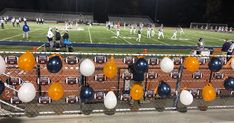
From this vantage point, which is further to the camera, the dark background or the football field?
the dark background

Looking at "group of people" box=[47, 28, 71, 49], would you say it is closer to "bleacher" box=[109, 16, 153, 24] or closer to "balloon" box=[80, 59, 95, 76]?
"balloon" box=[80, 59, 95, 76]

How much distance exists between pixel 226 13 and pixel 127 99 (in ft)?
220

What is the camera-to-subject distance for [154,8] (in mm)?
71812

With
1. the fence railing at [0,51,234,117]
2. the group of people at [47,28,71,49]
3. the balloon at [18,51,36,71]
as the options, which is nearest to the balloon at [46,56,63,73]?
the fence railing at [0,51,234,117]

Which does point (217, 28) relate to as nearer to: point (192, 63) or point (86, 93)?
point (192, 63)

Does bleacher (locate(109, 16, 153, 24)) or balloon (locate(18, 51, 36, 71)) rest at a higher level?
bleacher (locate(109, 16, 153, 24))

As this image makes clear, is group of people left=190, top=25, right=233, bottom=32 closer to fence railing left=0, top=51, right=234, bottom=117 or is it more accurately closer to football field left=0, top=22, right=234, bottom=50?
football field left=0, top=22, right=234, bottom=50

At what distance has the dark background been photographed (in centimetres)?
6844

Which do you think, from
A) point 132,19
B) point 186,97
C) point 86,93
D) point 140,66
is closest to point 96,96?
point 86,93

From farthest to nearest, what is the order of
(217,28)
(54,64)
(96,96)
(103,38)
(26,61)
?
(217,28), (103,38), (96,96), (54,64), (26,61)

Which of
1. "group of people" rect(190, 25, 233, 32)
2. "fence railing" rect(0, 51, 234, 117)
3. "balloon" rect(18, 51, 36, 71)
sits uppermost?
"group of people" rect(190, 25, 233, 32)

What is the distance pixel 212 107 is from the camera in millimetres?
9148

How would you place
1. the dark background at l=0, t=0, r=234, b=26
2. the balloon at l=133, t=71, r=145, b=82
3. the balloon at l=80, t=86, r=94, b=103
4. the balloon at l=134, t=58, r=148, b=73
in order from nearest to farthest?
1. the balloon at l=80, t=86, r=94, b=103
2. the balloon at l=134, t=58, r=148, b=73
3. the balloon at l=133, t=71, r=145, b=82
4. the dark background at l=0, t=0, r=234, b=26

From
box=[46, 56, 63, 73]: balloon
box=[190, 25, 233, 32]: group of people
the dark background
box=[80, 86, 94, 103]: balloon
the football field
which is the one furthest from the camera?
the dark background
